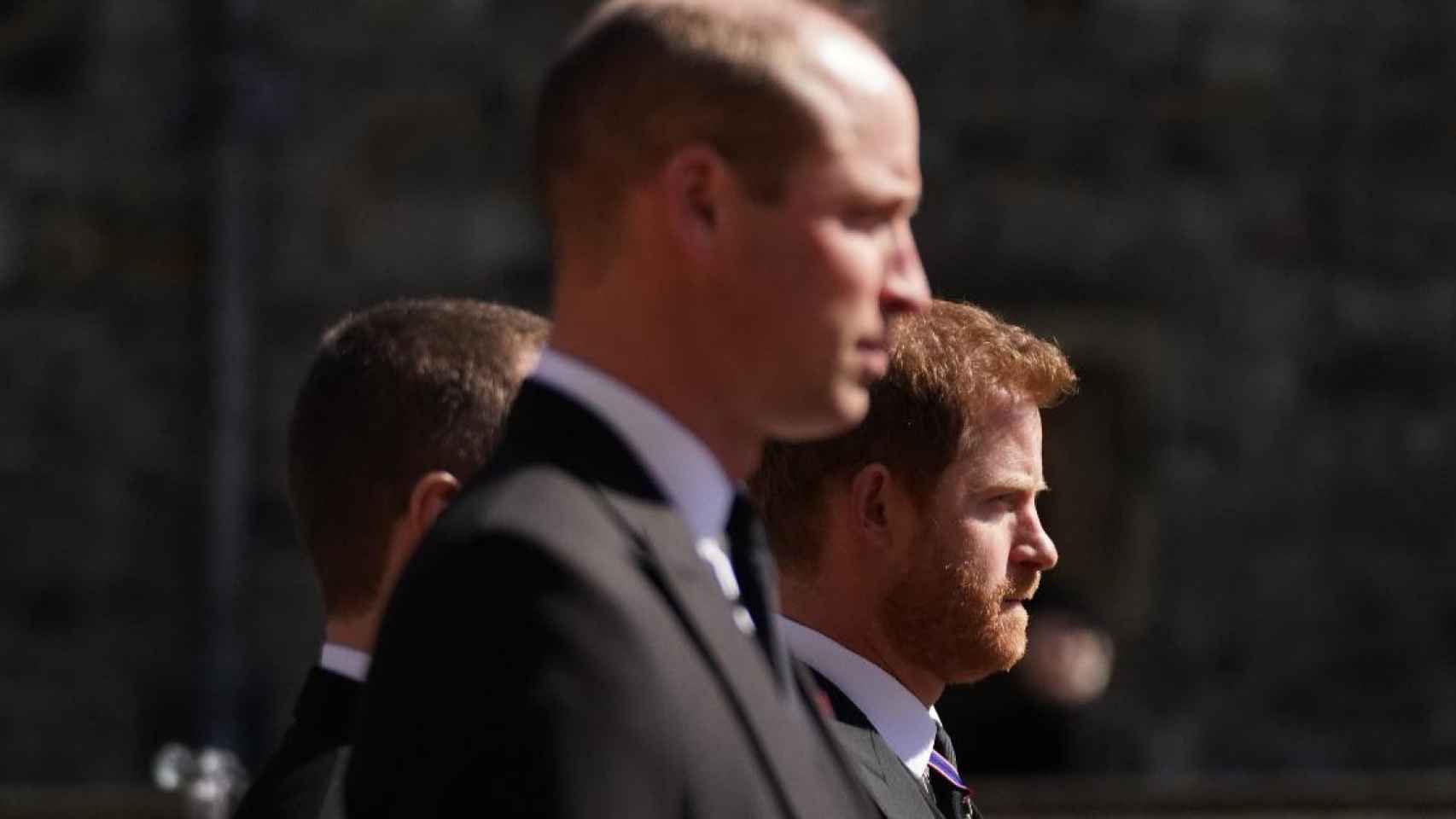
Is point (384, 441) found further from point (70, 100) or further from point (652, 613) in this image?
point (70, 100)

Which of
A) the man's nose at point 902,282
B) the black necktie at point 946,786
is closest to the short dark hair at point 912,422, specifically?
the black necktie at point 946,786

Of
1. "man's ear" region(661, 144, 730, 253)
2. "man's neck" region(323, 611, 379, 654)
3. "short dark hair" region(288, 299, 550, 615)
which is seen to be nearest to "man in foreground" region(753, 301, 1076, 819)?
"short dark hair" region(288, 299, 550, 615)

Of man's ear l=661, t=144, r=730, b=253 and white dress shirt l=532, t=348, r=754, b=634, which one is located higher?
man's ear l=661, t=144, r=730, b=253

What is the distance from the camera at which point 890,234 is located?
2.03 meters

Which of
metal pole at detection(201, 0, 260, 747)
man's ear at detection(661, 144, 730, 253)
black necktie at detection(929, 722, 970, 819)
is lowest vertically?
metal pole at detection(201, 0, 260, 747)

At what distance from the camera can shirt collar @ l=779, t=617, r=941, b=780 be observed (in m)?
3.19

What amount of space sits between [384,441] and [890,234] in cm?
106

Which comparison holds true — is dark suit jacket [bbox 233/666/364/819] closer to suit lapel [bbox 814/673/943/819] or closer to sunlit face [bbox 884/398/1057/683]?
suit lapel [bbox 814/673/943/819]

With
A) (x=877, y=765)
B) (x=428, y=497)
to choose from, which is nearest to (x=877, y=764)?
(x=877, y=765)

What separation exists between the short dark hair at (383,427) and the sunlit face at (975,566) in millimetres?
489

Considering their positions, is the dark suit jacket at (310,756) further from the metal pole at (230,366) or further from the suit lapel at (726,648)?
the metal pole at (230,366)

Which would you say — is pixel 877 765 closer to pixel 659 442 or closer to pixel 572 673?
pixel 659 442

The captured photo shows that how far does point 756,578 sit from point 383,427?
1.02m

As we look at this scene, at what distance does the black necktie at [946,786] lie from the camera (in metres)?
3.25
